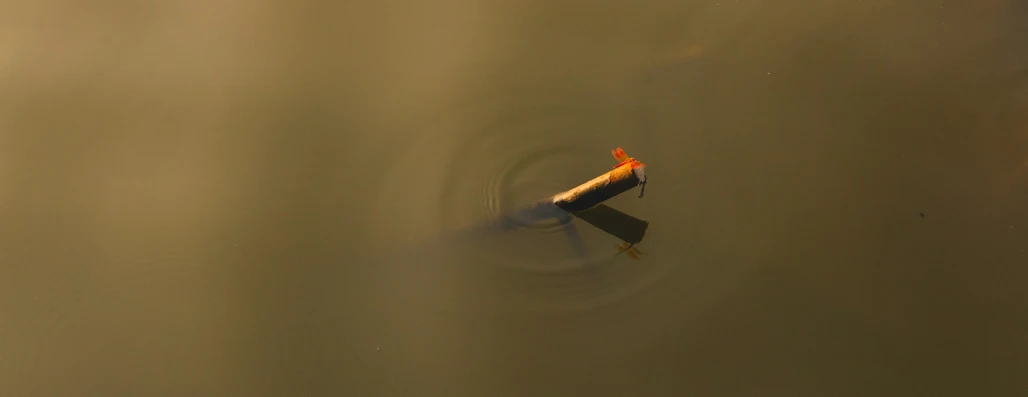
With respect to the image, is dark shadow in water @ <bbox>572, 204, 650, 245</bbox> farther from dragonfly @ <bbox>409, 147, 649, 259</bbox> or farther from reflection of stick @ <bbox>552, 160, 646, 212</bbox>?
reflection of stick @ <bbox>552, 160, 646, 212</bbox>

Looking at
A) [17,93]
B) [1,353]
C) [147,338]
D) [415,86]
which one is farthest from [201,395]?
[17,93]

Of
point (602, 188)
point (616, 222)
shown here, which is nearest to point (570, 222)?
point (616, 222)

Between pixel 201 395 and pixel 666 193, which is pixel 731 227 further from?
pixel 201 395

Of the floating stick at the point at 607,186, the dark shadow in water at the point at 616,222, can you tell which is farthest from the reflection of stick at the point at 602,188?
the dark shadow in water at the point at 616,222

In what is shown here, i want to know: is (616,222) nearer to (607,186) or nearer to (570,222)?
(570,222)

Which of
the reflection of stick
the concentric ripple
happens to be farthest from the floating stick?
the concentric ripple

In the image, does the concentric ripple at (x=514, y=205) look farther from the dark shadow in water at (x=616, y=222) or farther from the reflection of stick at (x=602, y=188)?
the reflection of stick at (x=602, y=188)
